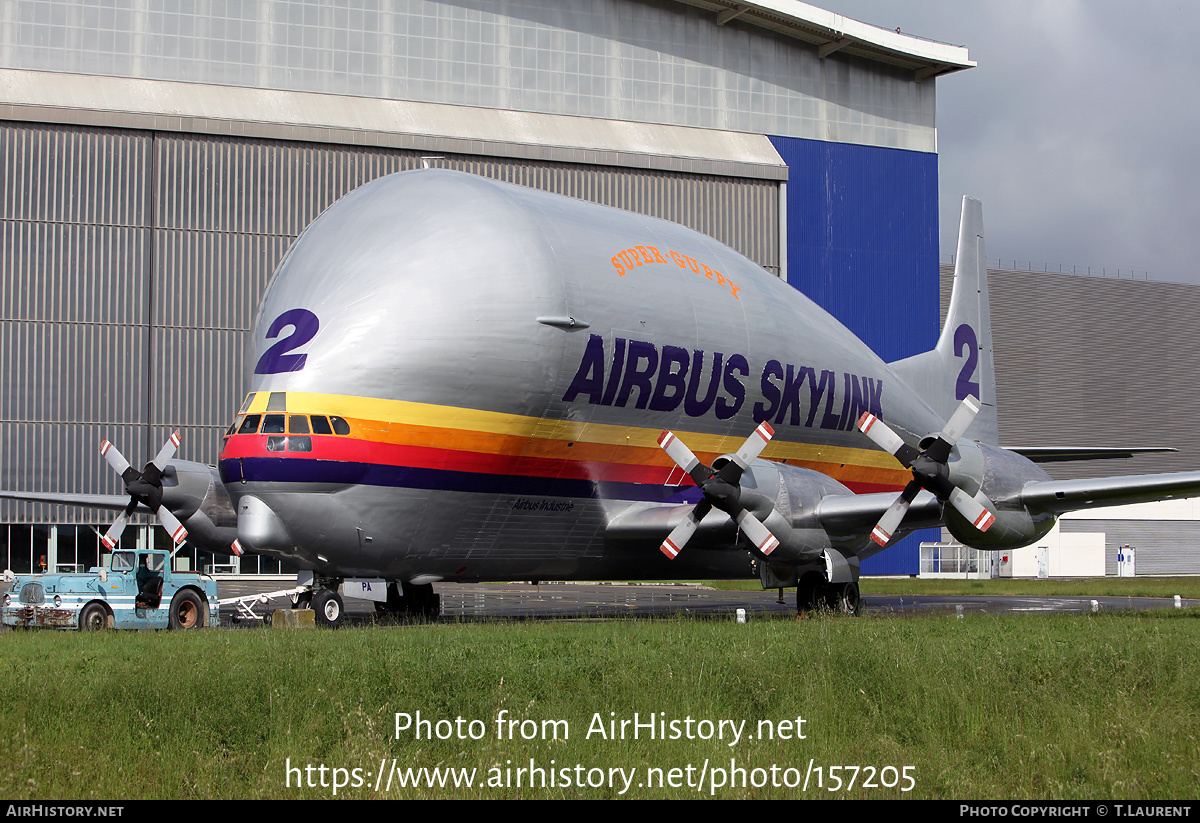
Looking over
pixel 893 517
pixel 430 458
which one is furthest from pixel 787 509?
pixel 430 458

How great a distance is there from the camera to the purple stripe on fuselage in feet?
64.0

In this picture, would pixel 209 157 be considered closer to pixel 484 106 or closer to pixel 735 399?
pixel 484 106

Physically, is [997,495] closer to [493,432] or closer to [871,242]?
[493,432]

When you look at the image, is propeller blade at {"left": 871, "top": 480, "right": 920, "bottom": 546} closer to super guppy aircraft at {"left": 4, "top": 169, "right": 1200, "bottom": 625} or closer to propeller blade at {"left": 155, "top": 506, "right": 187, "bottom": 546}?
super guppy aircraft at {"left": 4, "top": 169, "right": 1200, "bottom": 625}

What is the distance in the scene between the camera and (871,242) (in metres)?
59.7

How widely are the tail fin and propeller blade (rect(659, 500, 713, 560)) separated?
14360mm

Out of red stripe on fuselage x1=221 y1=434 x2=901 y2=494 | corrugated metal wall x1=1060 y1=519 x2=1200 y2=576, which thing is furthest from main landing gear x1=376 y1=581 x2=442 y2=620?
corrugated metal wall x1=1060 y1=519 x2=1200 y2=576

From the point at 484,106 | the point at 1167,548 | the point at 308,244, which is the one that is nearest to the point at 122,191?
the point at 484,106

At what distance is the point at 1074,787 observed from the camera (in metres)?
9.38

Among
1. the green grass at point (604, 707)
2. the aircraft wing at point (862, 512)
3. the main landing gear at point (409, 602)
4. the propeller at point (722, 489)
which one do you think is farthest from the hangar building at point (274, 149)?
the green grass at point (604, 707)

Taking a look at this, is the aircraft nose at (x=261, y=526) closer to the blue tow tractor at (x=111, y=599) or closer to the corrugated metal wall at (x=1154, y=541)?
the blue tow tractor at (x=111, y=599)

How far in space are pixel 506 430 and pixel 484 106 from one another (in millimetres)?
36063

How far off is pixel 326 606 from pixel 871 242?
44259mm

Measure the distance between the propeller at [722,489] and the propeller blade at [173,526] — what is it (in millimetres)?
9930
